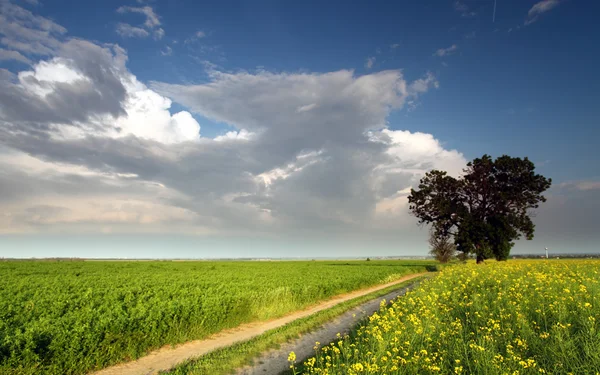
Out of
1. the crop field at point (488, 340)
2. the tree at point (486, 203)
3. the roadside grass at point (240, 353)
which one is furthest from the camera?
the tree at point (486, 203)

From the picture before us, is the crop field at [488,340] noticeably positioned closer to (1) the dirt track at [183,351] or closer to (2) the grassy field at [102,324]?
(1) the dirt track at [183,351]

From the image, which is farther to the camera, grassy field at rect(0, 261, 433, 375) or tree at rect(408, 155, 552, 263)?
tree at rect(408, 155, 552, 263)

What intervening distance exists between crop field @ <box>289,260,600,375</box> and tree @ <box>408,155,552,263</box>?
29.3 metres

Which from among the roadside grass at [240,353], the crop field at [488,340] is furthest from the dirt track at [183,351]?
the crop field at [488,340]

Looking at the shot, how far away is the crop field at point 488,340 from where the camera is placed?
5785 mm

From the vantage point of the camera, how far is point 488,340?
685cm

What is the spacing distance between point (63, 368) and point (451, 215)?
40701 mm

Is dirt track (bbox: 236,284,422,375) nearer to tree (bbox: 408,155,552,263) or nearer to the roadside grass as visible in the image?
the roadside grass

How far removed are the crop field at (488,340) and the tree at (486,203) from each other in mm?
29273

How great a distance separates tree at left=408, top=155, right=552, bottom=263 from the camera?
3766cm

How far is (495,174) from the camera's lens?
3950 cm

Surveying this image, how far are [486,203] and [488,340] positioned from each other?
125 ft

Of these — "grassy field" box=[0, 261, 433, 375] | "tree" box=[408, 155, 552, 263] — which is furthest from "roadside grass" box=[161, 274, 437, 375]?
"tree" box=[408, 155, 552, 263]

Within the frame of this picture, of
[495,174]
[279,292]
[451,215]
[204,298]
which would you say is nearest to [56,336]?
[204,298]
